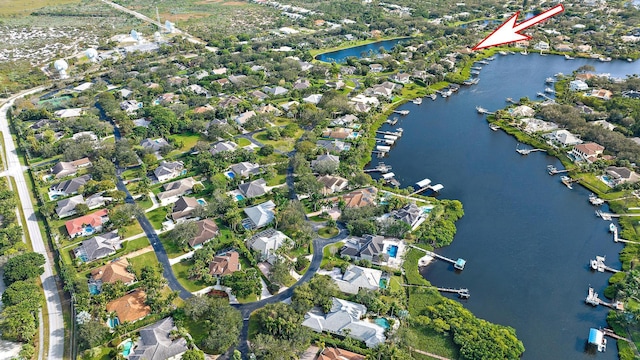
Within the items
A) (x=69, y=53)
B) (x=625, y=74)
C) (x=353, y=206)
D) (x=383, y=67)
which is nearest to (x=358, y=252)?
(x=353, y=206)

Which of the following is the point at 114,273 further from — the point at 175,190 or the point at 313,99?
the point at 313,99

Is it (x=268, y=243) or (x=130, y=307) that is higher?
(x=268, y=243)

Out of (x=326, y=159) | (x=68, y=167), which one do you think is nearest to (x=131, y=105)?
(x=68, y=167)

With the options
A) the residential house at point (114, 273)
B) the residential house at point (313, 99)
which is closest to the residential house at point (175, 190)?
the residential house at point (114, 273)

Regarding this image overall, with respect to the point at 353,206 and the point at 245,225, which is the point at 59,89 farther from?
the point at 353,206

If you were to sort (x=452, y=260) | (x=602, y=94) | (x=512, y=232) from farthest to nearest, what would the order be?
(x=602, y=94) < (x=512, y=232) < (x=452, y=260)

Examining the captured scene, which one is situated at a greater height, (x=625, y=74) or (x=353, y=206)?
(x=625, y=74)

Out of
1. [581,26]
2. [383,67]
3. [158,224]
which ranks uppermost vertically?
[581,26]
